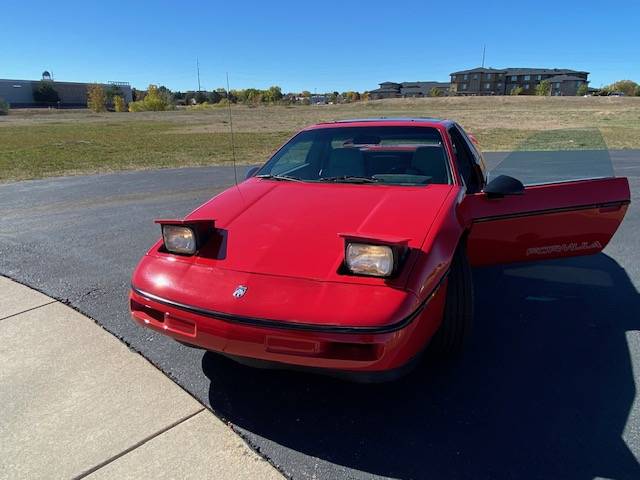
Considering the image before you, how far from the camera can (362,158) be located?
3459 mm

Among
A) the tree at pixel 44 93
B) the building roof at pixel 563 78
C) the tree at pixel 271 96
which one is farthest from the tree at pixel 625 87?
the tree at pixel 44 93

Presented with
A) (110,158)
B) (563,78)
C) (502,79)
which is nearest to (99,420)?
(110,158)

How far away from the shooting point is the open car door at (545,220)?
3.12 m

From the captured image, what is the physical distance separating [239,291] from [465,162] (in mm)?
2302

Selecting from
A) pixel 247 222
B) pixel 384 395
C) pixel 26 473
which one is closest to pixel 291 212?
pixel 247 222

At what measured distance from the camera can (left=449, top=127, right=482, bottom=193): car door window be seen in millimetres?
3398

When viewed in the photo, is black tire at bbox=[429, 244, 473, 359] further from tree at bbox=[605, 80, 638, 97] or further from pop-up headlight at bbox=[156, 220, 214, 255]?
tree at bbox=[605, 80, 638, 97]

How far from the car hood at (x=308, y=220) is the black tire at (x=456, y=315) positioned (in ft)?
1.33

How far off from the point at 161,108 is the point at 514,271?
301 feet

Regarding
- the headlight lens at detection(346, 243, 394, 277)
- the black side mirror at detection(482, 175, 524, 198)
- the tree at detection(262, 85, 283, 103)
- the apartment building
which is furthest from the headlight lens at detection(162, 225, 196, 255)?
the apartment building

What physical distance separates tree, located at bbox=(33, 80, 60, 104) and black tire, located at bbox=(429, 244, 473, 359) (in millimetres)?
137683

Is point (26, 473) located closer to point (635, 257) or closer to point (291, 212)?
point (291, 212)

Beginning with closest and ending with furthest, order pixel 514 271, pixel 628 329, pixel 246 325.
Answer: pixel 246 325
pixel 628 329
pixel 514 271

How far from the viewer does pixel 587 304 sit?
11.3 ft
